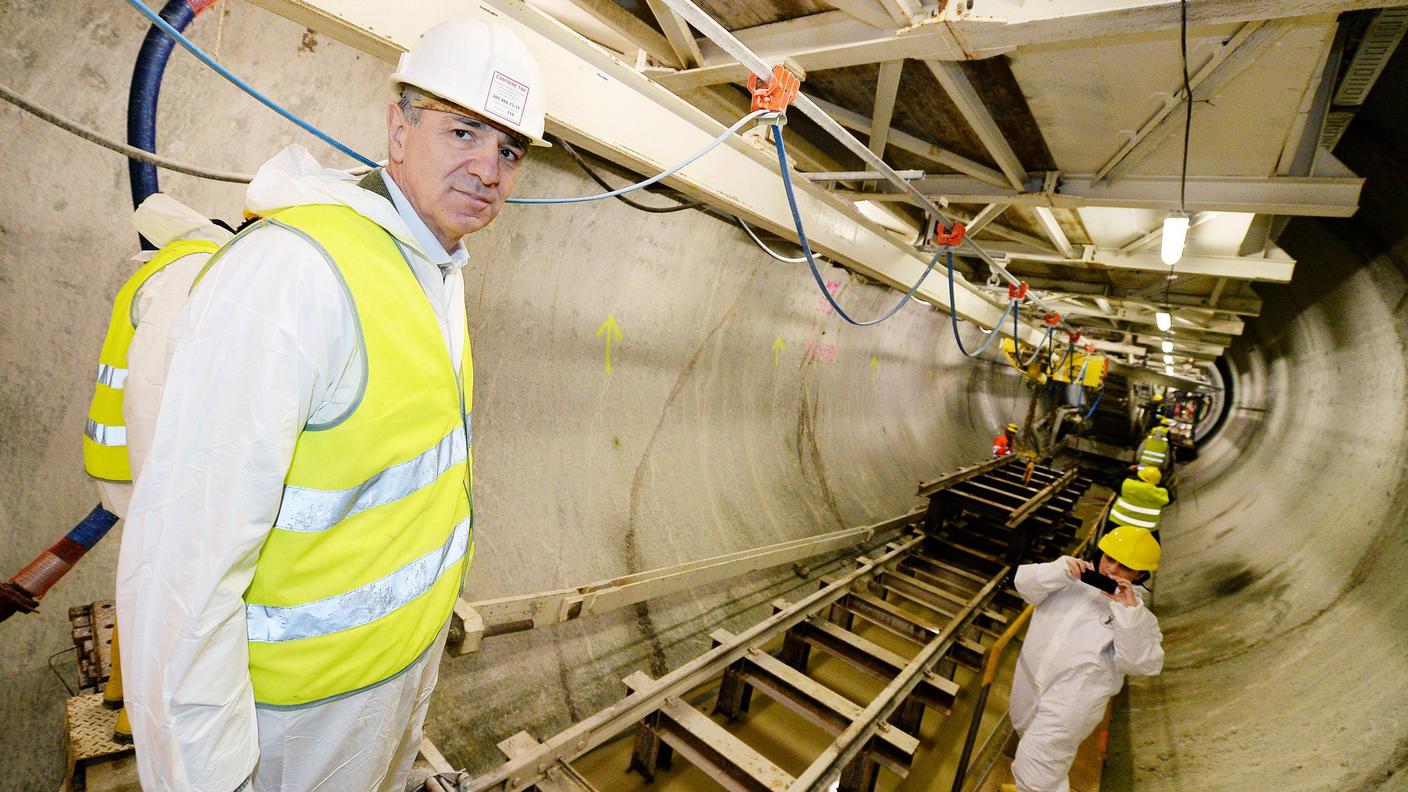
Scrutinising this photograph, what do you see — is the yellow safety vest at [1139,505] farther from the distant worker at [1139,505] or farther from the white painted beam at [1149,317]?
the white painted beam at [1149,317]

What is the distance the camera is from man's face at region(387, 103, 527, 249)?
53.7 inches

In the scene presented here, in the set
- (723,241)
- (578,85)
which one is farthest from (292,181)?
(723,241)

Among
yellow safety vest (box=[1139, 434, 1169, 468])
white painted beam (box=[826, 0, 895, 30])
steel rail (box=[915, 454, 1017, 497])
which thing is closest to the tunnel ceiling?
white painted beam (box=[826, 0, 895, 30])

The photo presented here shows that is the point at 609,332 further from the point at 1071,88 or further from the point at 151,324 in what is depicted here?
the point at 1071,88

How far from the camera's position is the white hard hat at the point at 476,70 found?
1326 millimetres

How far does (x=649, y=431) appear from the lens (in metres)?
4.52

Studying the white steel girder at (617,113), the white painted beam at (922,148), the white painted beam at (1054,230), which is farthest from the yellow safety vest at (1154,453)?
the white steel girder at (617,113)

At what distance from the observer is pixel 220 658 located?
1022 mm

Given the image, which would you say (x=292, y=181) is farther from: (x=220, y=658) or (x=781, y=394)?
(x=781, y=394)

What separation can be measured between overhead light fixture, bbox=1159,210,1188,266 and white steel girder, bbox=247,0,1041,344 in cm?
215

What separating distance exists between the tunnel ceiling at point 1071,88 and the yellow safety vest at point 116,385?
242cm

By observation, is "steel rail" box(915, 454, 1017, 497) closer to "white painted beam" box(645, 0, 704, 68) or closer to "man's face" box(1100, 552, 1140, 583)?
"man's face" box(1100, 552, 1140, 583)

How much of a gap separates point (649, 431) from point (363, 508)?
132 inches

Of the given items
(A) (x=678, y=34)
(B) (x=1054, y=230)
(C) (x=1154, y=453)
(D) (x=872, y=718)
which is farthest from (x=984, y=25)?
(C) (x=1154, y=453)
